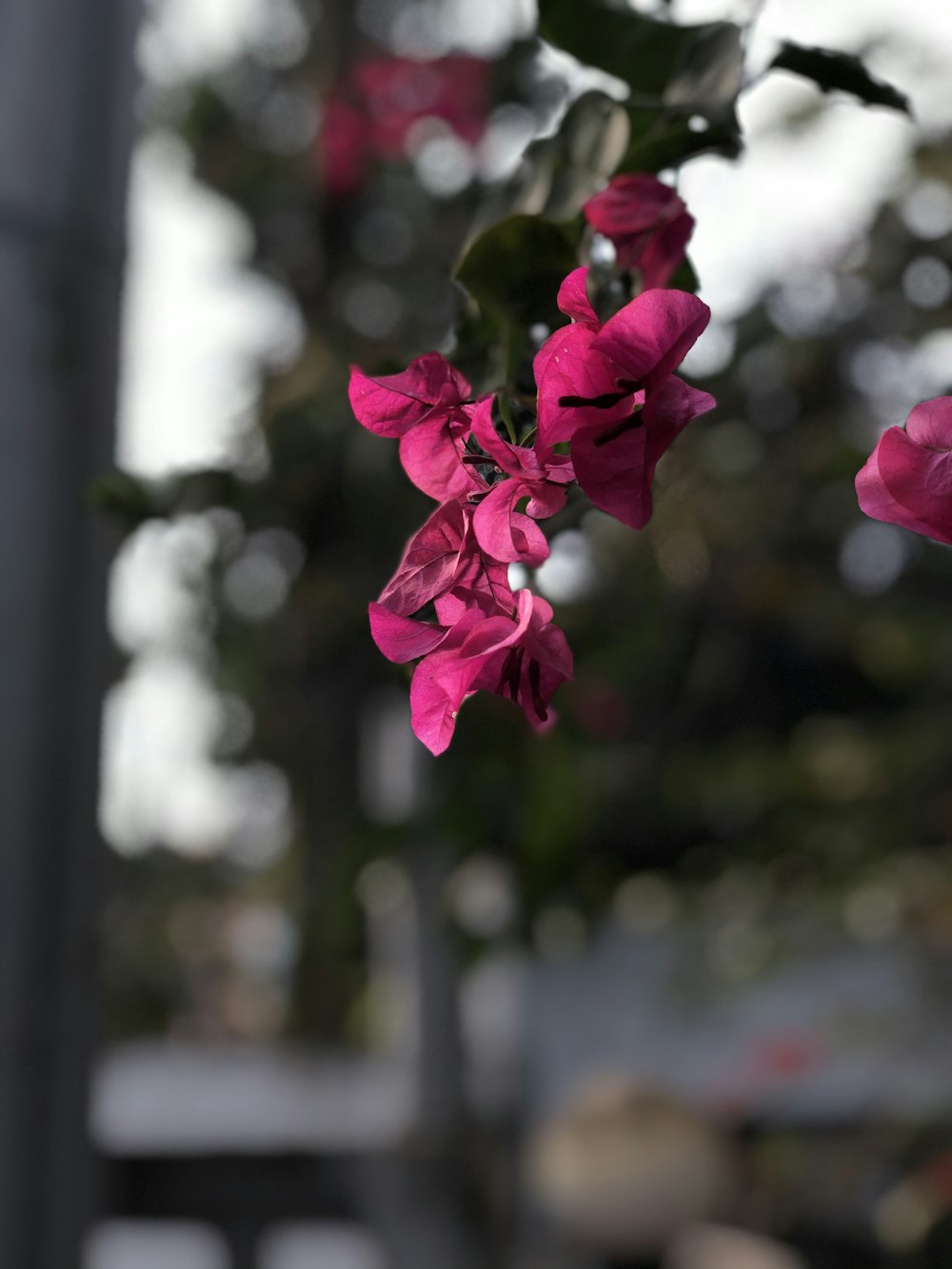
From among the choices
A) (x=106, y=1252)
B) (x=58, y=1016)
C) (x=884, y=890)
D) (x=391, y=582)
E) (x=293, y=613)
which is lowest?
(x=106, y=1252)

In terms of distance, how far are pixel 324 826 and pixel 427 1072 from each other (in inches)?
14.3

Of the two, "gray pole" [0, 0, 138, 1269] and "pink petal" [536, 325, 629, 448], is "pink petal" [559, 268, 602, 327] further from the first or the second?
"gray pole" [0, 0, 138, 1269]

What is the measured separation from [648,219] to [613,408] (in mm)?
103

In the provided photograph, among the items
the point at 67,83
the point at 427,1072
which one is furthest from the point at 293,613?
the point at 67,83

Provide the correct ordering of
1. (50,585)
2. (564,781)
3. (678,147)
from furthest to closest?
(564,781) < (50,585) < (678,147)

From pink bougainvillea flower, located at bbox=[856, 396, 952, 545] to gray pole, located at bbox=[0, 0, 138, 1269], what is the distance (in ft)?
1.14

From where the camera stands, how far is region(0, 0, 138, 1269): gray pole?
43 centimetres

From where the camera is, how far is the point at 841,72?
299mm

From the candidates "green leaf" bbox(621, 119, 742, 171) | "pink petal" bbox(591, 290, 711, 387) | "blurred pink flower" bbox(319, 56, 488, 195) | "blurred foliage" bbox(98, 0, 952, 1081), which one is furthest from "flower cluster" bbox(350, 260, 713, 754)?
"blurred pink flower" bbox(319, 56, 488, 195)

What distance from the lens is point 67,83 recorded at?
18.4 inches

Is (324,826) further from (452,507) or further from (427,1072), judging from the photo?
(452,507)

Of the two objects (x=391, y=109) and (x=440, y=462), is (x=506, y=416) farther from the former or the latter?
(x=391, y=109)

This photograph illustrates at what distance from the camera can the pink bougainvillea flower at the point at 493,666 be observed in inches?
6.8

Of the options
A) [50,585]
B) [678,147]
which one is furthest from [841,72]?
[50,585]
